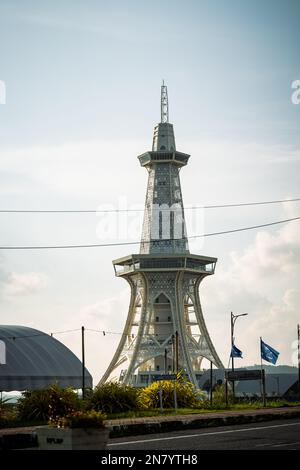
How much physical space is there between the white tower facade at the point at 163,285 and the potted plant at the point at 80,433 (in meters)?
129

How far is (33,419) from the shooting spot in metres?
38.0

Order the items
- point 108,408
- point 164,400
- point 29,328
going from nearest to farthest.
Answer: point 108,408 < point 164,400 < point 29,328

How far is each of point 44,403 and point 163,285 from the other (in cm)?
12366

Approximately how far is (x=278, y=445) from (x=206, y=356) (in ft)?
428

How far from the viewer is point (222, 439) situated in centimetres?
2812

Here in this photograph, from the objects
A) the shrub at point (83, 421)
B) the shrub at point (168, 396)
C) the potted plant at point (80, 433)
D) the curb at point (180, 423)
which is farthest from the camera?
the shrub at point (168, 396)

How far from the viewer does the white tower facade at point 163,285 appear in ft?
511

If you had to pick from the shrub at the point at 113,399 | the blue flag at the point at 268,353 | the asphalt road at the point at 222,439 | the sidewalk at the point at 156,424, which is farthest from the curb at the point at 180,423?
the blue flag at the point at 268,353

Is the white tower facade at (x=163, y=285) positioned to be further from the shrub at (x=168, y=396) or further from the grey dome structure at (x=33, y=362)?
the shrub at (x=168, y=396)

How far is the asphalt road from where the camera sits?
25.5m

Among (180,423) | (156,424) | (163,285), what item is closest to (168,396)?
(180,423)

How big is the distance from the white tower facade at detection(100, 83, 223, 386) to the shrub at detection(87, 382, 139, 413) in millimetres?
106367
